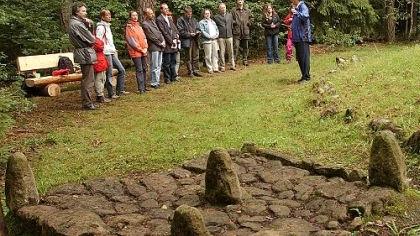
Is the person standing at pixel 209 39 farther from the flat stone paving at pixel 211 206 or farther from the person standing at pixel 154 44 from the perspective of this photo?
the flat stone paving at pixel 211 206

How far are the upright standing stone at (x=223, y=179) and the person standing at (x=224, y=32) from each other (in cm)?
1065

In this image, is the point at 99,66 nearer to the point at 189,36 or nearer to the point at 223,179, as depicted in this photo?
the point at 189,36

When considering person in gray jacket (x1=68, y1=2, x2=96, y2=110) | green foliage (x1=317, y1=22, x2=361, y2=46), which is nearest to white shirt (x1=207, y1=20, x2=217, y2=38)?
person in gray jacket (x1=68, y1=2, x2=96, y2=110)

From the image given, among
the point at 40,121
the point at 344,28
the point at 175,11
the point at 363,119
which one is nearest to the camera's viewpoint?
the point at 363,119

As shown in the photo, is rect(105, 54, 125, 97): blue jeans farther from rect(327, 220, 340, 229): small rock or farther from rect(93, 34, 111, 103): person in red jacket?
rect(327, 220, 340, 229): small rock

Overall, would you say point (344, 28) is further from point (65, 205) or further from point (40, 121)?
point (65, 205)

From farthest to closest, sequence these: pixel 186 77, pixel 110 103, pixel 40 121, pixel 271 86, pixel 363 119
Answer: pixel 186 77
pixel 271 86
pixel 110 103
pixel 40 121
pixel 363 119

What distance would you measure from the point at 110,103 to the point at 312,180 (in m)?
6.44

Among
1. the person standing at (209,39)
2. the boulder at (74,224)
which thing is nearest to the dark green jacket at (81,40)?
the person standing at (209,39)

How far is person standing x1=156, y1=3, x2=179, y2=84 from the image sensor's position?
44.4ft

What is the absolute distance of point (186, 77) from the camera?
14.8m

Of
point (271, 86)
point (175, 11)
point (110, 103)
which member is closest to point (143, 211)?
point (110, 103)

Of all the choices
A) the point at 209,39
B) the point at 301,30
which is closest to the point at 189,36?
the point at 209,39

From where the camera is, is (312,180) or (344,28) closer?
(312,180)
